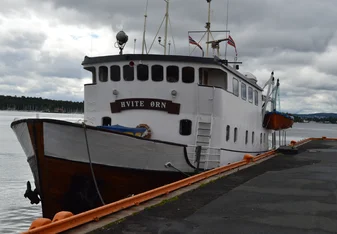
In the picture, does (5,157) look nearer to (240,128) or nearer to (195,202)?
(240,128)

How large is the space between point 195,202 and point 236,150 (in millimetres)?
8191

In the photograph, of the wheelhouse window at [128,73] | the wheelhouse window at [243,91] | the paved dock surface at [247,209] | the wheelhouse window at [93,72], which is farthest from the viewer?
the wheelhouse window at [243,91]

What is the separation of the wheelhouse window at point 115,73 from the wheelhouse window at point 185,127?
2.75 m

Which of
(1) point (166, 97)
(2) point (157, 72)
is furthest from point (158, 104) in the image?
(2) point (157, 72)

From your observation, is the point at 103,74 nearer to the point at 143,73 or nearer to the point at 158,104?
the point at 143,73

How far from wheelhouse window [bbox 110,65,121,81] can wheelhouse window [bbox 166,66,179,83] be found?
175 centimetres

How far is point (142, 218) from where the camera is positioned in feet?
24.5

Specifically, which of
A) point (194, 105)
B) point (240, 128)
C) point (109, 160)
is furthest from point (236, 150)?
point (109, 160)

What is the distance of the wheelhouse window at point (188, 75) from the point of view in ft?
45.9

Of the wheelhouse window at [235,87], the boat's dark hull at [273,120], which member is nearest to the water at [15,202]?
the wheelhouse window at [235,87]

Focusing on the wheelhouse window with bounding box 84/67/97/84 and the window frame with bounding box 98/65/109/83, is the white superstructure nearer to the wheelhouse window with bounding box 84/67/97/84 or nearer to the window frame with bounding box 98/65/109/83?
the window frame with bounding box 98/65/109/83

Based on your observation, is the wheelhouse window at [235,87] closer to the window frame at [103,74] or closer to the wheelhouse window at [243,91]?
the wheelhouse window at [243,91]

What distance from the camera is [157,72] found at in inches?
548

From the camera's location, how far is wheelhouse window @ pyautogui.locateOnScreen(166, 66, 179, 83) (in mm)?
13906
